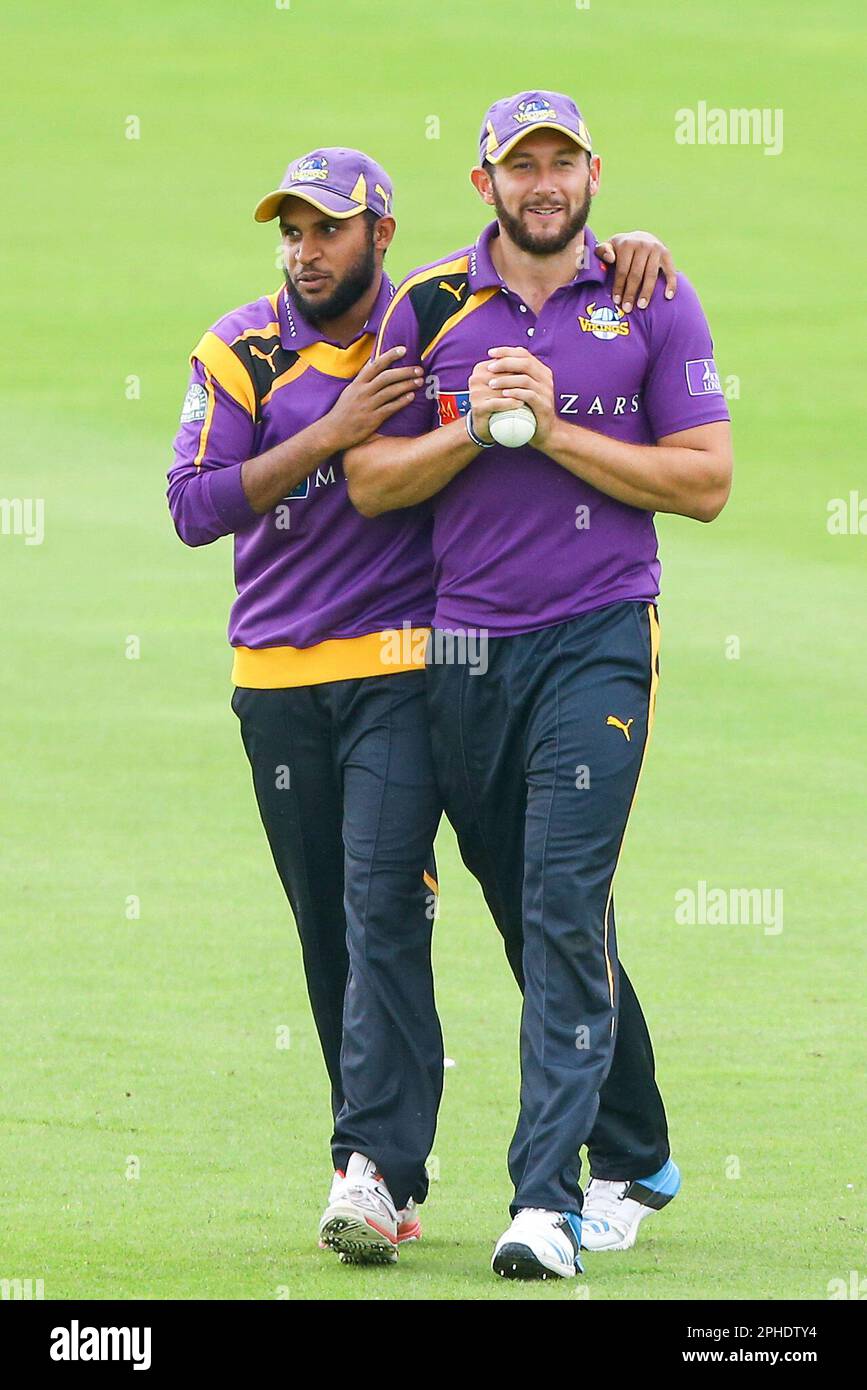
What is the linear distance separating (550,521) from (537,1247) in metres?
1.35

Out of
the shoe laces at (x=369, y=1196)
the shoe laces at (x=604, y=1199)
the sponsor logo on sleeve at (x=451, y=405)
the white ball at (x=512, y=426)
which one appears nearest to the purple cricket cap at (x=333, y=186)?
the sponsor logo on sleeve at (x=451, y=405)

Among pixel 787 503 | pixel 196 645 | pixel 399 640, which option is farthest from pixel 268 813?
pixel 787 503

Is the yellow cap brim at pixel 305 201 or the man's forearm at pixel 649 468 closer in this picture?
the man's forearm at pixel 649 468

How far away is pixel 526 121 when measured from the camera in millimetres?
4375

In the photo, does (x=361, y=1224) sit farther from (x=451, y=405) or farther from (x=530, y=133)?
(x=530, y=133)

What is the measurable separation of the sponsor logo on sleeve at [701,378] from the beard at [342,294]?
0.73 m

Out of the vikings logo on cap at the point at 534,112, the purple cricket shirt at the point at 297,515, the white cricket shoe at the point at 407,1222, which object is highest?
the vikings logo on cap at the point at 534,112

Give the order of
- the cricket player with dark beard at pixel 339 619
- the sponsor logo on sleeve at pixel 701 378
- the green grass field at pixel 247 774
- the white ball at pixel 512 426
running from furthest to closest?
the green grass field at pixel 247 774, the cricket player with dark beard at pixel 339 619, the sponsor logo on sleeve at pixel 701 378, the white ball at pixel 512 426

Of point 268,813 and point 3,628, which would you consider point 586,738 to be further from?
point 3,628

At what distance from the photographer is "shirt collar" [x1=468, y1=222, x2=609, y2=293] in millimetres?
4453

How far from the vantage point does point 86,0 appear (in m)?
35.7

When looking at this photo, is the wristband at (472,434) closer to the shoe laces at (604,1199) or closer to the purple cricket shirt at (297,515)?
the purple cricket shirt at (297,515)

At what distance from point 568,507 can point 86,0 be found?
110 ft

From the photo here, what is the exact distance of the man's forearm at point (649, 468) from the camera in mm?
4293
